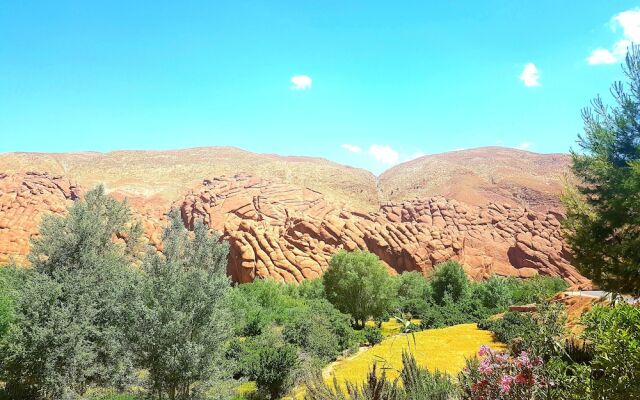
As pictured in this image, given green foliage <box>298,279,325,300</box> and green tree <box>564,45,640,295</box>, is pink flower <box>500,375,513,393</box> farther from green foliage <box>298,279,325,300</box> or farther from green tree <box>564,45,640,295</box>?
green foliage <box>298,279,325,300</box>

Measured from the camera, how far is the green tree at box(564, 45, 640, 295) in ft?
49.3

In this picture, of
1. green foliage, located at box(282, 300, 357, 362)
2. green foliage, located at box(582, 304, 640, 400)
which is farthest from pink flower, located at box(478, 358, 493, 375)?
green foliage, located at box(282, 300, 357, 362)

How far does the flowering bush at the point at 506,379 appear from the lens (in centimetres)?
614

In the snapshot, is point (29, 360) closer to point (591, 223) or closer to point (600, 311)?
point (600, 311)

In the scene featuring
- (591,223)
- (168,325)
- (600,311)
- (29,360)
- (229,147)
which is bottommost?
(29,360)

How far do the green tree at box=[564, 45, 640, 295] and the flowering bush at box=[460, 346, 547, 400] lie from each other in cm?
1084

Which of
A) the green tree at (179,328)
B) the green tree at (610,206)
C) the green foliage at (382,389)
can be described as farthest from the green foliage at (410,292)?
the green foliage at (382,389)

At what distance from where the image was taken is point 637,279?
1516 cm

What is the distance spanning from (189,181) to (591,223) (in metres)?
101

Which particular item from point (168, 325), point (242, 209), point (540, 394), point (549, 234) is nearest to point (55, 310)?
point (168, 325)

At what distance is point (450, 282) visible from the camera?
45938 millimetres

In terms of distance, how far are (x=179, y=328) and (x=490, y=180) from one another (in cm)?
11007

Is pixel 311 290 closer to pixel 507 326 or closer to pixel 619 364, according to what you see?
pixel 507 326

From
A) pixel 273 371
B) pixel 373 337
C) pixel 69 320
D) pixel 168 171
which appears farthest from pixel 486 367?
pixel 168 171
